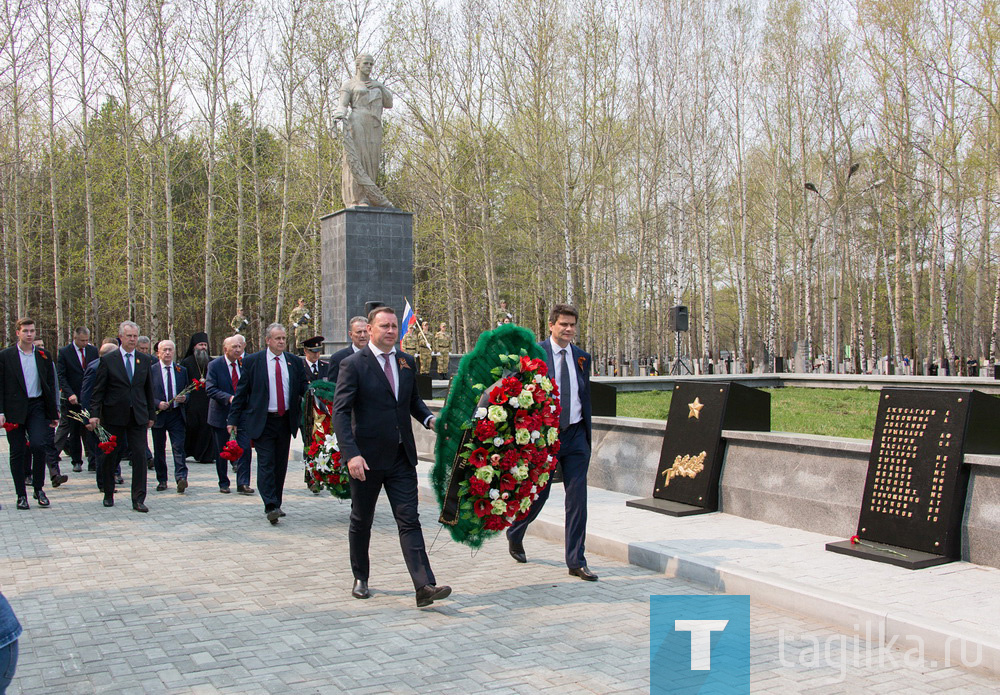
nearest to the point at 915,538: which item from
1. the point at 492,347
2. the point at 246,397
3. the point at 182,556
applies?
the point at 492,347

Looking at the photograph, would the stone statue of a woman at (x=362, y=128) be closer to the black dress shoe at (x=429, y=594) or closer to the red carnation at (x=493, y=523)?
the red carnation at (x=493, y=523)

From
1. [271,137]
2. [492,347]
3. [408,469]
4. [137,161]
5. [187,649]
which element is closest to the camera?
[187,649]

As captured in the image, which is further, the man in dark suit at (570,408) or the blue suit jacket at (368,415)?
the man in dark suit at (570,408)

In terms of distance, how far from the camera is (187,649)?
17.5 feet

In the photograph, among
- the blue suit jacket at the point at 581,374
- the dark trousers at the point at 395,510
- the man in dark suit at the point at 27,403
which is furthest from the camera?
the man in dark suit at the point at 27,403

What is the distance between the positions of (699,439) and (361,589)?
171 inches

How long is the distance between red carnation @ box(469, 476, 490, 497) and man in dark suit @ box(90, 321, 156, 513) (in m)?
5.27

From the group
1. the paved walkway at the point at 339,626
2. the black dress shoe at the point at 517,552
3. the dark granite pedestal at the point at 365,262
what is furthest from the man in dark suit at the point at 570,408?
the dark granite pedestal at the point at 365,262

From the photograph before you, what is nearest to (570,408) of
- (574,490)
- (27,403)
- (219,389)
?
(574,490)

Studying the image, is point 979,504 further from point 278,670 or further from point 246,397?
point 246,397

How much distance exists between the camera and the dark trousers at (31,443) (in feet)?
35.2

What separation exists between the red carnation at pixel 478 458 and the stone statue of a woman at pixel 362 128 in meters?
16.1

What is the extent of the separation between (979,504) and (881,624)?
6.19 ft

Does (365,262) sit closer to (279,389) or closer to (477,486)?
(279,389)
